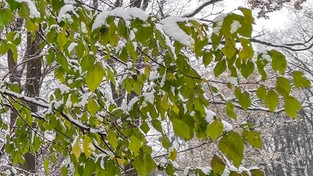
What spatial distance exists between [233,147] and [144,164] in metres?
0.36

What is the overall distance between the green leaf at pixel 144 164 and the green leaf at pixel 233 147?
0.96 ft

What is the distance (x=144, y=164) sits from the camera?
4.71 feet

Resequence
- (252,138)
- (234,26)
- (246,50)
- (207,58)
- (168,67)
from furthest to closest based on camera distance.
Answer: (168,67) < (207,58) < (252,138) < (246,50) < (234,26)

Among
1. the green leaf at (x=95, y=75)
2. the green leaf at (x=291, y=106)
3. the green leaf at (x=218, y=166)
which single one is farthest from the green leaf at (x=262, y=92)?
the green leaf at (x=95, y=75)

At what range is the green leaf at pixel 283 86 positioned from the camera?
137cm

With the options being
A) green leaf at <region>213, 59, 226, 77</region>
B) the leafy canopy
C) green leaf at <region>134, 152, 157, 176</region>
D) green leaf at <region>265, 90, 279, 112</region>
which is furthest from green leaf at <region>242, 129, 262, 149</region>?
green leaf at <region>134, 152, 157, 176</region>

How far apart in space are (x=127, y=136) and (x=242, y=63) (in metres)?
0.67

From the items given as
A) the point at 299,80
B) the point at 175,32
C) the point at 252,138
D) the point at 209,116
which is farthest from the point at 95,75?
the point at 299,80

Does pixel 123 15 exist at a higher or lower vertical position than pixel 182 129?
higher

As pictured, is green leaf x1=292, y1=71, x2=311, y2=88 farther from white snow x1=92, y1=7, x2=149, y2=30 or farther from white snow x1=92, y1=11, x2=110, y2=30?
white snow x1=92, y1=11, x2=110, y2=30

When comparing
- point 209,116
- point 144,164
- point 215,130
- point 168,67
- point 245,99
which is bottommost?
point 144,164

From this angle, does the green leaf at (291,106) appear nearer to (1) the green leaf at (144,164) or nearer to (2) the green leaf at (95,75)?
(1) the green leaf at (144,164)

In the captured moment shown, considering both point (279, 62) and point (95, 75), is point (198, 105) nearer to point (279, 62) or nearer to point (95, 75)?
point (279, 62)

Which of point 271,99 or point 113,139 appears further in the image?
point 113,139
